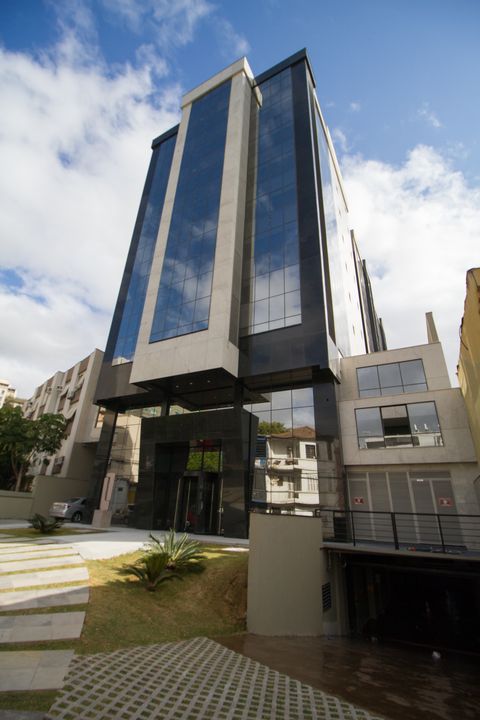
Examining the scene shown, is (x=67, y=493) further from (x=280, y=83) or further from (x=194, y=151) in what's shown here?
(x=280, y=83)

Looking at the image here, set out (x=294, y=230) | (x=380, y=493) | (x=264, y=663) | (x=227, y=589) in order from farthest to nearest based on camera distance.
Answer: (x=294, y=230)
(x=380, y=493)
(x=227, y=589)
(x=264, y=663)

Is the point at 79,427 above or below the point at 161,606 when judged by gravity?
above

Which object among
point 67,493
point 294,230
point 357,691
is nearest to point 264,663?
point 357,691

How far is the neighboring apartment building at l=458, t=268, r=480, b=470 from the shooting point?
1280cm

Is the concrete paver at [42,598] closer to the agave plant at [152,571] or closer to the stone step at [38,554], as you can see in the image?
the agave plant at [152,571]

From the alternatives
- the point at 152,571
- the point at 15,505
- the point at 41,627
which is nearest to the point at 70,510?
the point at 15,505

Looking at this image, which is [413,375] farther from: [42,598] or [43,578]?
[42,598]

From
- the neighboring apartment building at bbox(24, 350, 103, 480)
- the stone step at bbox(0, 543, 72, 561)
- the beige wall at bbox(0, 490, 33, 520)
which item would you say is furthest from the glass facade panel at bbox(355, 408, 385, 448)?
the beige wall at bbox(0, 490, 33, 520)

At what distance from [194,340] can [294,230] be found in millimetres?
10881

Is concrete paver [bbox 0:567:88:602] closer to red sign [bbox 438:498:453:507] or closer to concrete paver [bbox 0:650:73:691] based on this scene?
concrete paver [bbox 0:650:73:691]

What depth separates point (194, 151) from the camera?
3403cm

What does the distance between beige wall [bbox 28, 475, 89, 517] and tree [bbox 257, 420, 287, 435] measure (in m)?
21.3

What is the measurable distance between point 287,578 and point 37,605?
665cm

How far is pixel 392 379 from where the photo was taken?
905 inches
